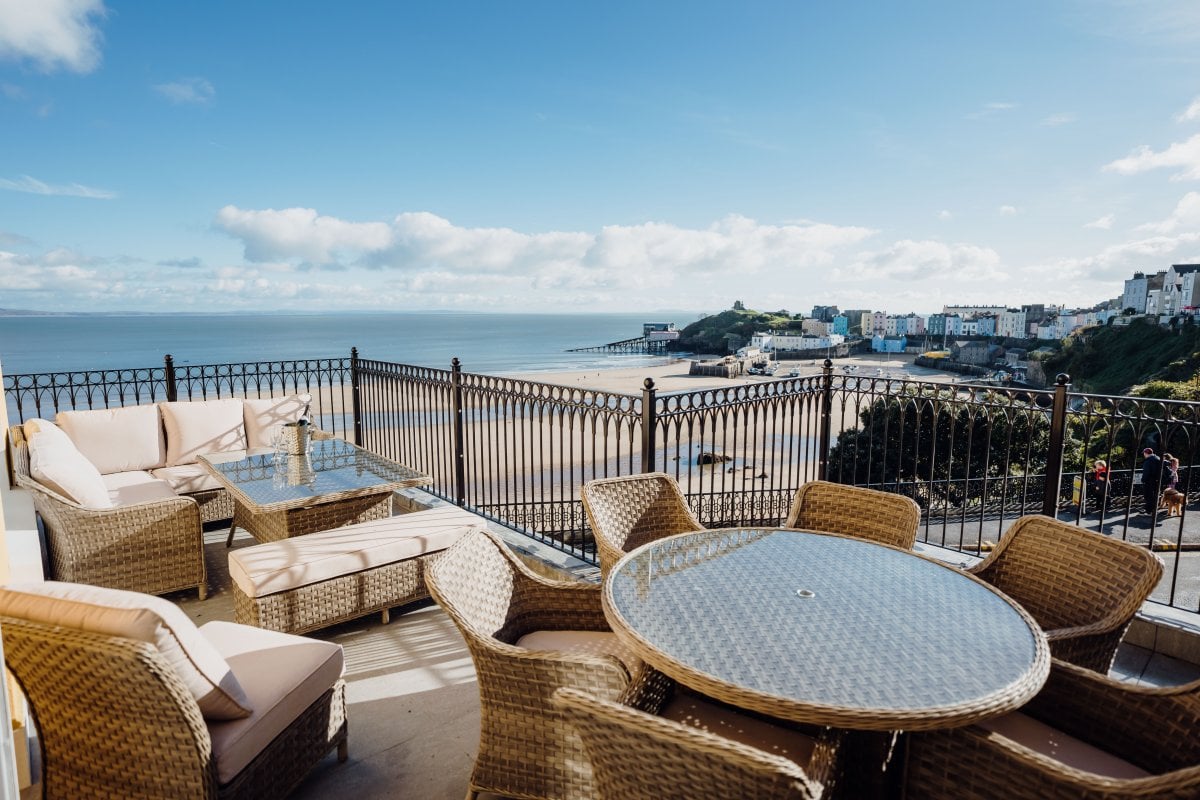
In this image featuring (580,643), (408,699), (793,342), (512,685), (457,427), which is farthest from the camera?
(793,342)

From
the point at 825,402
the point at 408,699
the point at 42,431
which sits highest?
the point at 825,402

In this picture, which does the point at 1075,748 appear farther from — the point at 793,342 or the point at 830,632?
the point at 793,342

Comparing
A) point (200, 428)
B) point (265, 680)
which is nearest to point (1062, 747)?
point (265, 680)

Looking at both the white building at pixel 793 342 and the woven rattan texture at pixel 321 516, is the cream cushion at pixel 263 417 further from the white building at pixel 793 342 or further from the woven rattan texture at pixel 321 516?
the white building at pixel 793 342

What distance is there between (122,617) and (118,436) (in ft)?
15.1

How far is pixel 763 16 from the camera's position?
33.5ft

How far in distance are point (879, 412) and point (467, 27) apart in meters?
12.8

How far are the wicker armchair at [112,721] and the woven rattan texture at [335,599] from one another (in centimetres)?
122

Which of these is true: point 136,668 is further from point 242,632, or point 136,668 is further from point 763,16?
point 763,16

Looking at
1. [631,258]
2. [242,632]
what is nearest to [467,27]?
[242,632]

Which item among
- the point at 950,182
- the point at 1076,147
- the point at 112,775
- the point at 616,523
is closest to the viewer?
the point at 112,775

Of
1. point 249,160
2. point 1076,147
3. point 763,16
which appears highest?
point 249,160

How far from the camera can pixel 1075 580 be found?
2268 millimetres

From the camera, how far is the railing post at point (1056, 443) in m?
3.57
